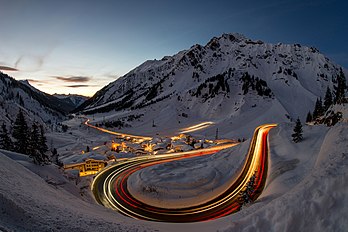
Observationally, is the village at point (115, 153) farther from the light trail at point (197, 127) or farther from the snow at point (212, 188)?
the light trail at point (197, 127)

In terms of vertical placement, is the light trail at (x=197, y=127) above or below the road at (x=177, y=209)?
above

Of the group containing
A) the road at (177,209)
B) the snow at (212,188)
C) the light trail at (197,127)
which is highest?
the light trail at (197,127)

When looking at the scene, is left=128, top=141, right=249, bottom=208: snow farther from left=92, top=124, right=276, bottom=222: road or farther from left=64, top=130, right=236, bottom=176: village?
left=64, top=130, right=236, bottom=176: village

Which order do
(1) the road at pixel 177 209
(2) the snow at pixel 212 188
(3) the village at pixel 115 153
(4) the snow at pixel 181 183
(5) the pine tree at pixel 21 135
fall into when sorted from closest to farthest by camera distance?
(2) the snow at pixel 212 188 → (1) the road at pixel 177 209 → (4) the snow at pixel 181 183 → (5) the pine tree at pixel 21 135 → (3) the village at pixel 115 153

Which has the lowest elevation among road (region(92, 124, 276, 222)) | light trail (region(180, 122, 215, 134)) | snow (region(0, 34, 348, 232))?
road (region(92, 124, 276, 222))

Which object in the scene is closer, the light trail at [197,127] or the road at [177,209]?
the road at [177,209]

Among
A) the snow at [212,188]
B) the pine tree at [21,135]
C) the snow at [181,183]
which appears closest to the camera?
the snow at [212,188]

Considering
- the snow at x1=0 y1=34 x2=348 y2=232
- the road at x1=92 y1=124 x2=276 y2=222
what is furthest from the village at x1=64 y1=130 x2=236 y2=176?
the road at x1=92 y1=124 x2=276 y2=222

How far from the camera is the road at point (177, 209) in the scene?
29000 millimetres

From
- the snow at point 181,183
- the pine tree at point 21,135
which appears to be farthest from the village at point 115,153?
the snow at point 181,183

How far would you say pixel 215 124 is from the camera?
125m

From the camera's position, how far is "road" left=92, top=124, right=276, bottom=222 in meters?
29.0

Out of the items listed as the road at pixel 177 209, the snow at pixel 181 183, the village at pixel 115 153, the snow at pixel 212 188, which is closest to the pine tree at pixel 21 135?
the village at pixel 115 153

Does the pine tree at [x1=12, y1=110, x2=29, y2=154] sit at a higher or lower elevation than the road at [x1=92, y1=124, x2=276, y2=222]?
higher
